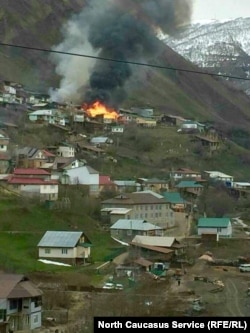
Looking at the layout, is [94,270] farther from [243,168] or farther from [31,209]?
[243,168]

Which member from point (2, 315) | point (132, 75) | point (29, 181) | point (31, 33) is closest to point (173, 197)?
point (29, 181)

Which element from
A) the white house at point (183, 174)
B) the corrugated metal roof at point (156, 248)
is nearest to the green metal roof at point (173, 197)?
the white house at point (183, 174)

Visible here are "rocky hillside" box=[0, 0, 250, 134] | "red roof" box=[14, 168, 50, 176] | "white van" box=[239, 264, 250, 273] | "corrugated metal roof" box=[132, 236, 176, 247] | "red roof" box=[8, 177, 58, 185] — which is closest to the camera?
"white van" box=[239, 264, 250, 273]

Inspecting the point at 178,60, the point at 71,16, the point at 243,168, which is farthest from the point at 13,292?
the point at 178,60

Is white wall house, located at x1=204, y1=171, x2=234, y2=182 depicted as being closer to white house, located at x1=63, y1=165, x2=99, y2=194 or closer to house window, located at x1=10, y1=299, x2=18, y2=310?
white house, located at x1=63, y1=165, x2=99, y2=194

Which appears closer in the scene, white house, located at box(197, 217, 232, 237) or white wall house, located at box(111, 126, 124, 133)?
white house, located at box(197, 217, 232, 237)

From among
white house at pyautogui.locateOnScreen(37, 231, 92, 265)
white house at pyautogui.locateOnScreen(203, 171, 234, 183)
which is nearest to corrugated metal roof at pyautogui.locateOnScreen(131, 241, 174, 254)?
white house at pyautogui.locateOnScreen(37, 231, 92, 265)
